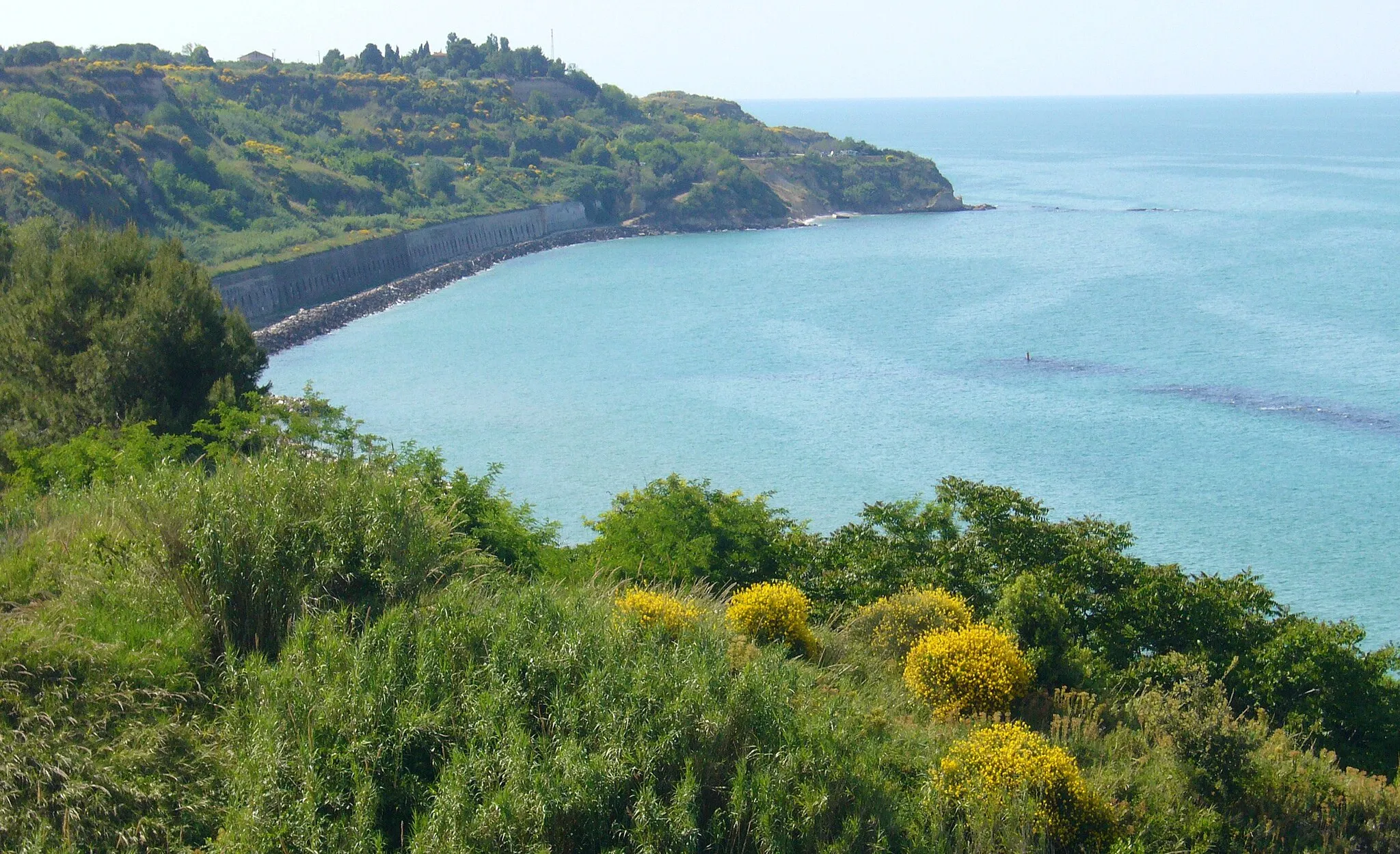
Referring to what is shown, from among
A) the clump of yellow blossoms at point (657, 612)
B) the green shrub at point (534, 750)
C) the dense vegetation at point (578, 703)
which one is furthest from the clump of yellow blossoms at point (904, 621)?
the green shrub at point (534, 750)

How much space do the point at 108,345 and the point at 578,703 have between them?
16893 millimetres

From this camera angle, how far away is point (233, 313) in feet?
79.0

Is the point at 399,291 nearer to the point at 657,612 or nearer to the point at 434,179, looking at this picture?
the point at 434,179

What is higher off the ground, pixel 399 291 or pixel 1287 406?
pixel 399 291

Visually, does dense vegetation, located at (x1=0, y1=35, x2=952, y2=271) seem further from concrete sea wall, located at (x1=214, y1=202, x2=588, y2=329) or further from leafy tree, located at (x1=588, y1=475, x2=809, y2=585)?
leafy tree, located at (x1=588, y1=475, x2=809, y2=585)

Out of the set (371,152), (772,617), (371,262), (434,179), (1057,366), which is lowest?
(1057,366)

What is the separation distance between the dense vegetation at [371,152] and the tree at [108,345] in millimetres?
34012

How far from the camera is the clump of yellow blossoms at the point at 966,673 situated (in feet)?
35.0

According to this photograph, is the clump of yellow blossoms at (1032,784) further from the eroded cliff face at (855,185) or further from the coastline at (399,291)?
the eroded cliff face at (855,185)

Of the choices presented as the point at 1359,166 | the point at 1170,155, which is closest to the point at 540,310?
Result: the point at 1359,166

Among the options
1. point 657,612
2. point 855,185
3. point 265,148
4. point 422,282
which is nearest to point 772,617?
point 657,612

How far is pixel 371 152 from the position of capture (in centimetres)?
8750

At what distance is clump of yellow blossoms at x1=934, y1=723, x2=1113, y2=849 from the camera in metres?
8.41

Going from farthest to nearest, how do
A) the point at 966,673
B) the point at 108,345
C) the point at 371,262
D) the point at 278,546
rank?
the point at 371,262 → the point at 108,345 → the point at 966,673 → the point at 278,546
